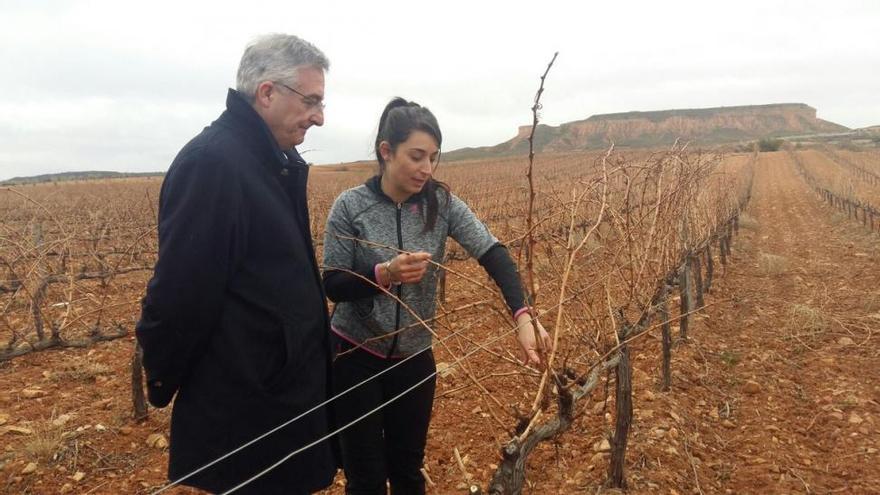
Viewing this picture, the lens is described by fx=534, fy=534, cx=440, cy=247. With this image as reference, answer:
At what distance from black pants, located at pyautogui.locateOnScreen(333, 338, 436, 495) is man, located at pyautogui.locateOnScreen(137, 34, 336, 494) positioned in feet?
1.03

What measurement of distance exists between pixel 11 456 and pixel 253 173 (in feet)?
10.4

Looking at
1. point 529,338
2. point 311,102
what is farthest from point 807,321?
point 311,102

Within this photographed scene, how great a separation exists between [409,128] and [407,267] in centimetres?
47

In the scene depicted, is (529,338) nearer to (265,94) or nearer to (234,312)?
(234,312)

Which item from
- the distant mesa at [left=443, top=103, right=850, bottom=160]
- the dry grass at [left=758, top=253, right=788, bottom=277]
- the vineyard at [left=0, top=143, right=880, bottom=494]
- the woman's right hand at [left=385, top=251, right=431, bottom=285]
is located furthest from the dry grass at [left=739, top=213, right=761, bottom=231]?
the distant mesa at [left=443, top=103, right=850, bottom=160]

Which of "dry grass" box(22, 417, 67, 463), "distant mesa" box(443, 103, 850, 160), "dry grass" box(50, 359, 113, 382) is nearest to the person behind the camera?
"dry grass" box(22, 417, 67, 463)

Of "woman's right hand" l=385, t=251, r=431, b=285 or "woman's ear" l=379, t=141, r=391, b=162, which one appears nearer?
"woman's right hand" l=385, t=251, r=431, b=285

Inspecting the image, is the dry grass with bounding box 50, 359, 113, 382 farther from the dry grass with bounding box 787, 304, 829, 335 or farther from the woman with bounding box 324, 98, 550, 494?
the dry grass with bounding box 787, 304, 829, 335

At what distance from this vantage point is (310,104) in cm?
139

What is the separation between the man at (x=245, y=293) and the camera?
3.78 feet

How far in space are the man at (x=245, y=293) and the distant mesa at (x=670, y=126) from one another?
88542mm

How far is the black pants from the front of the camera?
1772mm

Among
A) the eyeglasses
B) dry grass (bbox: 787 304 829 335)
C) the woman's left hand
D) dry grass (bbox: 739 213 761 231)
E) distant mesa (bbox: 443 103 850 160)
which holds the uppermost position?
distant mesa (bbox: 443 103 850 160)

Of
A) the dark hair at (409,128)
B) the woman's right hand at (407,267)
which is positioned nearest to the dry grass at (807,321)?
the dark hair at (409,128)
